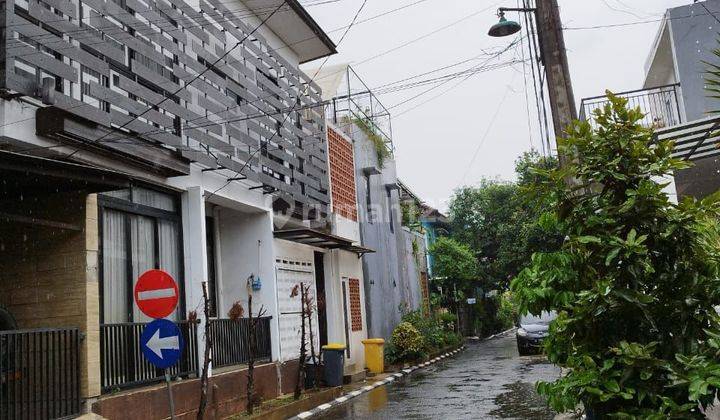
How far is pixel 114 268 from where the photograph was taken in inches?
401

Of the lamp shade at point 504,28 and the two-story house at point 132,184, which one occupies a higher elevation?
the lamp shade at point 504,28

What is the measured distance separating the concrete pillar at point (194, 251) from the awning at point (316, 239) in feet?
10.8

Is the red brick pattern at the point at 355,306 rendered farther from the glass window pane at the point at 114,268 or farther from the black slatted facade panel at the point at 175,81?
the glass window pane at the point at 114,268

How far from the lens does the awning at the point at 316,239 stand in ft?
49.6

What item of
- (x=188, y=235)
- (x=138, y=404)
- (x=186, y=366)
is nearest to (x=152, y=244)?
(x=188, y=235)

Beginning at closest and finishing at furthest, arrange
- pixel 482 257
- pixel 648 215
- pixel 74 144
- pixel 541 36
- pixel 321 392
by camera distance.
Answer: pixel 648 215
pixel 74 144
pixel 541 36
pixel 321 392
pixel 482 257

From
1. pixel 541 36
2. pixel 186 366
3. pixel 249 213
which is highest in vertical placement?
pixel 541 36

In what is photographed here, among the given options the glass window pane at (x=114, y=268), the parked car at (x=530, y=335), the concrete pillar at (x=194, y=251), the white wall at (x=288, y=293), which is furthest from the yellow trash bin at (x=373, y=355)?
the glass window pane at (x=114, y=268)

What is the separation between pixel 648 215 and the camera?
5867 mm

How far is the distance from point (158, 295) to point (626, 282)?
534 cm

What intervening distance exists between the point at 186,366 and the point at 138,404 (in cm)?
191

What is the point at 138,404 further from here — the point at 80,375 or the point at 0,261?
the point at 0,261

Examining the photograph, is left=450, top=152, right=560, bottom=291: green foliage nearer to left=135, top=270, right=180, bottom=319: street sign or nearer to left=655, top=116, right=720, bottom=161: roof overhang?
left=655, top=116, right=720, bottom=161: roof overhang

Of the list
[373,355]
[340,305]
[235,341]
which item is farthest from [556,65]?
[373,355]
